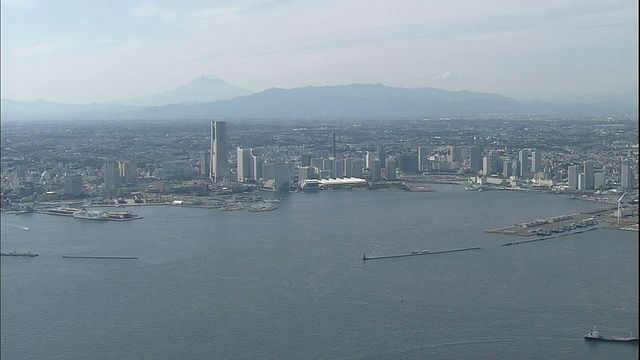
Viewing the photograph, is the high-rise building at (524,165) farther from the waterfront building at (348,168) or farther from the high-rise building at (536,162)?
the waterfront building at (348,168)

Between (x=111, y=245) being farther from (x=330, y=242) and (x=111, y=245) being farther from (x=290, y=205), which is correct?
(x=290, y=205)

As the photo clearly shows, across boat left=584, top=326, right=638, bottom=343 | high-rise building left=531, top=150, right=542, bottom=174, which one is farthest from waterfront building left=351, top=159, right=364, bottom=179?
boat left=584, top=326, right=638, bottom=343

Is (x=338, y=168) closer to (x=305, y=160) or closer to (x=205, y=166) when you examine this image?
(x=305, y=160)

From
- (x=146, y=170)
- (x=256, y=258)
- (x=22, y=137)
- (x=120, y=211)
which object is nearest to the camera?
(x=256, y=258)

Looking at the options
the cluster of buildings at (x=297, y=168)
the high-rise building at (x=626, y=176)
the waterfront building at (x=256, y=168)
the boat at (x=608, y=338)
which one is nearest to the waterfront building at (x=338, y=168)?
the cluster of buildings at (x=297, y=168)

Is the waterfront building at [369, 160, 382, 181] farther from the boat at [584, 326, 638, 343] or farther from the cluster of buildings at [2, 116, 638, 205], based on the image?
the boat at [584, 326, 638, 343]

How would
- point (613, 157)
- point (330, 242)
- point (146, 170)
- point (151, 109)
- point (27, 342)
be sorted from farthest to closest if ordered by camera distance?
point (151, 109)
point (146, 170)
point (613, 157)
point (330, 242)
point (27, 342)

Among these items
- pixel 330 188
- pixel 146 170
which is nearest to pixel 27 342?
pixel 330 188
